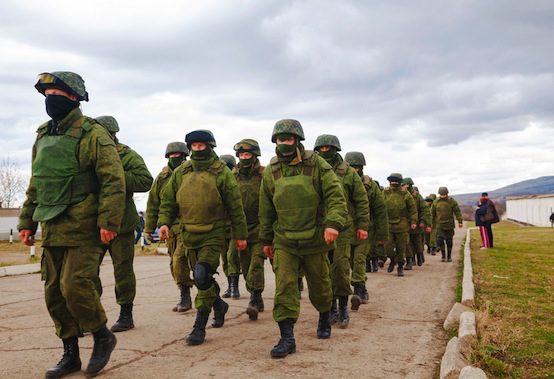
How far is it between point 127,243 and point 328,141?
274cm

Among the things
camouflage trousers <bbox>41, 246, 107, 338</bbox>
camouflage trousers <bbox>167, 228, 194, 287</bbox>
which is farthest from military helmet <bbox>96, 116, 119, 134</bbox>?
camouflage trousers <bbox>41, 246, 107, 338</bbox>

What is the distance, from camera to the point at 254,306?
7.12m

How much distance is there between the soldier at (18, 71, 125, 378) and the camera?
14.2ft

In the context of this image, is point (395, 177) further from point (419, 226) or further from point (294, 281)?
point (294, 281)

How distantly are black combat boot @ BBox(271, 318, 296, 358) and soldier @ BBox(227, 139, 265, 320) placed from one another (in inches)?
82.2

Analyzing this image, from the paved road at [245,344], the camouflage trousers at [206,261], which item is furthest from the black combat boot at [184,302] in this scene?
the camouflage trousers at [206,261]

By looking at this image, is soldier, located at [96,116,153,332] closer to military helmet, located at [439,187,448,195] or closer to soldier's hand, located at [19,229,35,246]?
soldier's hand, located at [19,229,35,246]

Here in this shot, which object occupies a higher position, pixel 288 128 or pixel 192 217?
pixel 288 128

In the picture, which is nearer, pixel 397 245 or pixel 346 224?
pixel 346 224

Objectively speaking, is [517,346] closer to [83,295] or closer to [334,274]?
[334,274]

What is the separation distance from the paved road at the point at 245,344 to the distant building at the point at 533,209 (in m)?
46.6

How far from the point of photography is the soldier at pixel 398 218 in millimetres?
12299

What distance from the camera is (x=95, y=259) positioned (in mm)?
4477

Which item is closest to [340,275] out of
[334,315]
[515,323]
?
[334,315]
